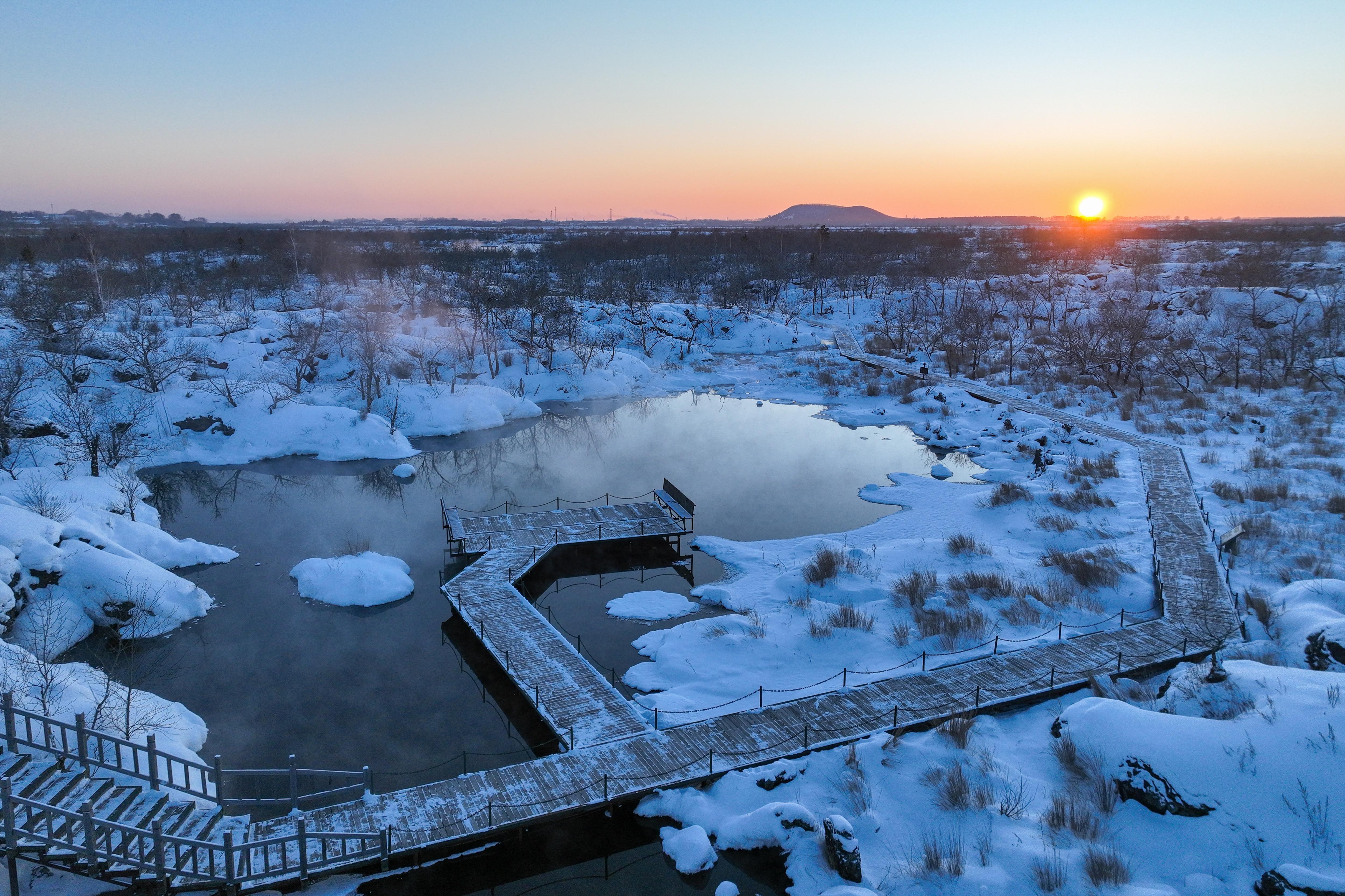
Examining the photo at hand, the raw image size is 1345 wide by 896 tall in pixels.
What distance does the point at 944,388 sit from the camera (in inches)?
1980

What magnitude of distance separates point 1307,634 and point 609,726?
14.8 metres

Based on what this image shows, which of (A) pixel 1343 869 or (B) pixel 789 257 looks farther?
(B) pixel 789 257

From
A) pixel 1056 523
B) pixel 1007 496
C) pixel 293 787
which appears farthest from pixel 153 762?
pixel 1007 496

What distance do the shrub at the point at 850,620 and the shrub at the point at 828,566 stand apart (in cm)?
210

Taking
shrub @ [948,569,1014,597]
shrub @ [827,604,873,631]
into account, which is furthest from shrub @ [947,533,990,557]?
shrub @ [827,604,873,631]

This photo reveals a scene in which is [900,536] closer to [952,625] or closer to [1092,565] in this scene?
[1092,565]

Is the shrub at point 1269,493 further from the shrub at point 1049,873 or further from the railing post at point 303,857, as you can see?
the railing post at point 303,857

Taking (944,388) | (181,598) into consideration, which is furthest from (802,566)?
(944,388)

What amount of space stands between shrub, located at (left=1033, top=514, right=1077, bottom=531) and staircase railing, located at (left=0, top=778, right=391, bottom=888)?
74.2ft

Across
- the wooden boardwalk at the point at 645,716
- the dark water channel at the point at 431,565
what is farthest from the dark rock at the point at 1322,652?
the dark water channel at the point at 431,565

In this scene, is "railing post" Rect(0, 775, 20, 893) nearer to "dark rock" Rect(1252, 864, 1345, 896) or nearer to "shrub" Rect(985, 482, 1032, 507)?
"dark rock" Rect(1252, 864, 1345, 896)

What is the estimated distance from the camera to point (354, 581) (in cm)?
2402

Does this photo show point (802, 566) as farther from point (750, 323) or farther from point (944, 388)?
point (750, 323)

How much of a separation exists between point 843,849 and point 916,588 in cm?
1090
